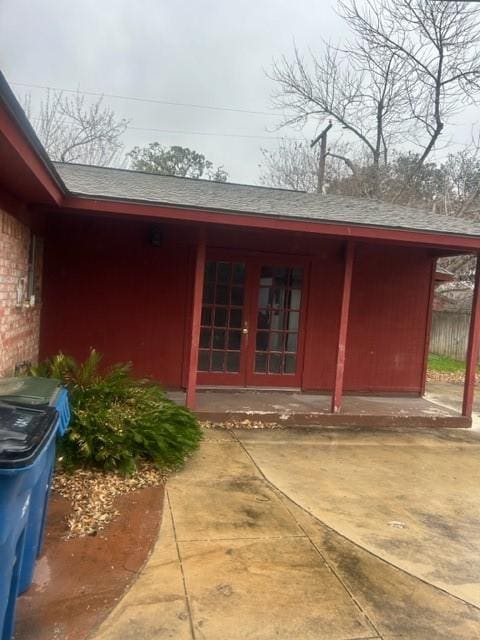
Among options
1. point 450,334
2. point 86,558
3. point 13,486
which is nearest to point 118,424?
point 86,558

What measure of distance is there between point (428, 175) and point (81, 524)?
72.5 ft

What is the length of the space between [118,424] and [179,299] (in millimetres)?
3319

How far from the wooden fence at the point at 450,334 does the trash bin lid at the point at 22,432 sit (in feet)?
50.6

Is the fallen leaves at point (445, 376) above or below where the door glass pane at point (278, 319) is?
below

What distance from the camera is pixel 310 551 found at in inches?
134

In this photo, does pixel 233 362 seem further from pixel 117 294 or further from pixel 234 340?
pixel 117 294

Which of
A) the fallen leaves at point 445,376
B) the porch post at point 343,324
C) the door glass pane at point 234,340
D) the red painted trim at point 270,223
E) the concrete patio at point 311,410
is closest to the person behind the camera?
the red painted trim at point 270,223

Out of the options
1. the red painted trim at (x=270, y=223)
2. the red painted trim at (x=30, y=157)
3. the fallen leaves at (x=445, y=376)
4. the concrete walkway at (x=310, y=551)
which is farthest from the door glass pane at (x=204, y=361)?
Result: the fallen leaves at (x=445, y=376)

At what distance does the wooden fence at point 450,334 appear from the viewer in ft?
52.9

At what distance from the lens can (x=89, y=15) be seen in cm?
1622

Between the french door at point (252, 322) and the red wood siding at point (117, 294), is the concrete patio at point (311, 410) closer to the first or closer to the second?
the french door at point (252, 322)

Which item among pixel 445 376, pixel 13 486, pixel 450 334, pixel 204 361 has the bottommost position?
pixel 445 376

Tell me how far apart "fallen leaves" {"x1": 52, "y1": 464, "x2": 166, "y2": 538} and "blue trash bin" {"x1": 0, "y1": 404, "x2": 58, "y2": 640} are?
4.53 feet

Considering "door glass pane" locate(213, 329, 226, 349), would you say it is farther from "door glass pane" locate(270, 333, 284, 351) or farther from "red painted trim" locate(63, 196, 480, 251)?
"red painted trim" locate(63, 196, 480, 251)
